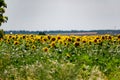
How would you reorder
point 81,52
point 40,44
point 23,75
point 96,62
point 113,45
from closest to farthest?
point 23,75 → point 96,62 → point 81,52 → point 113,45 → point 40,44

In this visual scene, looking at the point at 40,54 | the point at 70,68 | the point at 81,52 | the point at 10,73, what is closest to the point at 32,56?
the point at 40,54

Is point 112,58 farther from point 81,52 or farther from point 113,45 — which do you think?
point 113,45

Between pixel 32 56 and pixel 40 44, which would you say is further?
pixel 40 44

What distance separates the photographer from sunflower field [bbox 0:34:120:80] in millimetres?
12383

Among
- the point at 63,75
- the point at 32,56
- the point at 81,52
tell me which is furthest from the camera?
the point at 81,52

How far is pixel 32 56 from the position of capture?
20.6m

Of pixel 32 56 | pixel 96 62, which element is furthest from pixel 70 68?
pixel 32 56

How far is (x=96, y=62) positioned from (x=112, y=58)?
101 centimetres

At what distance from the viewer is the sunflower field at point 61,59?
12.4m

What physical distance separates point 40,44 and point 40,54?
15.8ft

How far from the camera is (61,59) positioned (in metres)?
18.5

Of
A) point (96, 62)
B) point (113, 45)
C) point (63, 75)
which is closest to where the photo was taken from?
point (63, 75)

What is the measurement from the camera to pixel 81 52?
72.3ft

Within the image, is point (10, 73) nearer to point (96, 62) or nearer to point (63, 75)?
point (63, 75)
